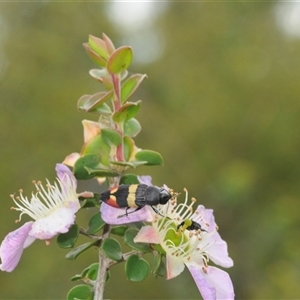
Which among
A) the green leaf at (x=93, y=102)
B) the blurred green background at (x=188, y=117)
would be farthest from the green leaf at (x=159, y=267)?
the blurred green background at (x=188, y=117)

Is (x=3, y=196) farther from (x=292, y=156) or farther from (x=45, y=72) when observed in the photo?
(x=292, y=156)

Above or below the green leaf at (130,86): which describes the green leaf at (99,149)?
below

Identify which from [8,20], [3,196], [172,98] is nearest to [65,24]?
[8,20]

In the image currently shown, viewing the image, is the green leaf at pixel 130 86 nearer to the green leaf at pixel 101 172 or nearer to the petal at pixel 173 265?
the green leaf at pixel 101 172

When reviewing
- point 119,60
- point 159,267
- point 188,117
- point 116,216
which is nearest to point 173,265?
point 159,267

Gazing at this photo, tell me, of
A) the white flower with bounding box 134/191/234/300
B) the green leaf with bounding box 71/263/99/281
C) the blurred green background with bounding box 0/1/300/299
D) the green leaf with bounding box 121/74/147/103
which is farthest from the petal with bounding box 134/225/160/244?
the blurred green background with bounding box 0/1/300/299

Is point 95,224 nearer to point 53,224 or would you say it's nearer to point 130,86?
point 53,224

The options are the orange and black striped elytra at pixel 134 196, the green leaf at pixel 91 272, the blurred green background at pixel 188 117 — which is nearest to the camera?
the orange and black striped elytra at pixel 134 196

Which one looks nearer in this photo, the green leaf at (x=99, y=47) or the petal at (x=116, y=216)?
the petal at (x=116, y=216)

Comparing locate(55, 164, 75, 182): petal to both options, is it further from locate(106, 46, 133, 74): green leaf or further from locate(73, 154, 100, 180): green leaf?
locate(106, 46, 133, 74): green leaf
